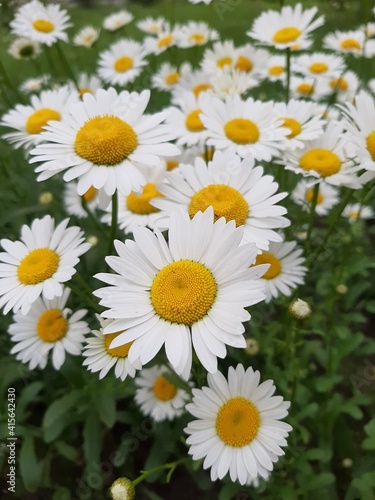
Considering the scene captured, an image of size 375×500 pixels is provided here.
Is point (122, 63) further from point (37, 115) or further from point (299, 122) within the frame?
point (299, 122)

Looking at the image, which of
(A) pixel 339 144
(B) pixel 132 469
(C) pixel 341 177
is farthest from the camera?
(B) pixel 132 469

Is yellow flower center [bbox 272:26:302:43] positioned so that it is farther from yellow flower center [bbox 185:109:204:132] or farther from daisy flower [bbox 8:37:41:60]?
daisy flower [bbox 8:37:41:60]

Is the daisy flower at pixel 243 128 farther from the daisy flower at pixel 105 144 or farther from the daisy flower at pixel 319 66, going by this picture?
the daisy flower at pixel 319 66

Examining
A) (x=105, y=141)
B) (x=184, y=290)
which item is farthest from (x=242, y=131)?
(x=184, y=290)

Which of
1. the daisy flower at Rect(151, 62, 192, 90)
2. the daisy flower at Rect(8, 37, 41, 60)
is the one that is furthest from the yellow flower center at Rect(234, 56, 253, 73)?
the daisy flower at Rect(8, 37, 41, 60)

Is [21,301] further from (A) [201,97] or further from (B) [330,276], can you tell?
(B) [330,276]

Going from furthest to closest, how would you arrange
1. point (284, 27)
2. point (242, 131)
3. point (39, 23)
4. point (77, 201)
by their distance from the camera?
point (77, 201) → point (39, 23) → point (284, 27) → point (242, 131)

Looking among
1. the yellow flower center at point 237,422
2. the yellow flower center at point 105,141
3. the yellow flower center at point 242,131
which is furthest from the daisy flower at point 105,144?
the yellow flower center at point 237,422

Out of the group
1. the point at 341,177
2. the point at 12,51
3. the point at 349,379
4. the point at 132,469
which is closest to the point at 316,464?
the point at 349,379
